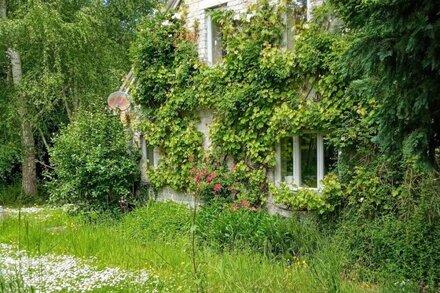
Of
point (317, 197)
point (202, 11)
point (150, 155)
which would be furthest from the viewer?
point (150, 155)

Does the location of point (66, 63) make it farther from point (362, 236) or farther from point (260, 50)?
point (362, 236)

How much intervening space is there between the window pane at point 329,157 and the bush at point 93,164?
16.7ft

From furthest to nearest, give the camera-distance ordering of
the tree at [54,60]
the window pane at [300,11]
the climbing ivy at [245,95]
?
the tree at [54,60], the window pane at [300,11], the climbing ivy at [245,95]

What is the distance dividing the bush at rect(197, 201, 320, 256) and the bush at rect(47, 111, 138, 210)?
10.8ft

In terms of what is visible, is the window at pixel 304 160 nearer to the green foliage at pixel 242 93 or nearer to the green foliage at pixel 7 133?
the green foliage at pixel 242 93

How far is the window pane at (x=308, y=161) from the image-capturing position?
8227mm

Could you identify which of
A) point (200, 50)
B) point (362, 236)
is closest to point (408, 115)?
point (362, 236)

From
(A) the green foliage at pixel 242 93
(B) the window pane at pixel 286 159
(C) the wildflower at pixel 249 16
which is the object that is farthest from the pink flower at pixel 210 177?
(C) the wildflower at pixel 249 16

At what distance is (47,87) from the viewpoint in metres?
13.3

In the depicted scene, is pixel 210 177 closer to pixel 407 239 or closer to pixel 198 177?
pixel 198 177

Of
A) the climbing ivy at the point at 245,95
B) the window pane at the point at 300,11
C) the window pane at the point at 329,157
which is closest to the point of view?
the climbing ivy at the point at 245,95

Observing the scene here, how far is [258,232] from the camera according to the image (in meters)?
7.28

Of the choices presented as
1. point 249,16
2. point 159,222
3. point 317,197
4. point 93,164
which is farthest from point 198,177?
point 249,16

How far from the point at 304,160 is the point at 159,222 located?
320cm
